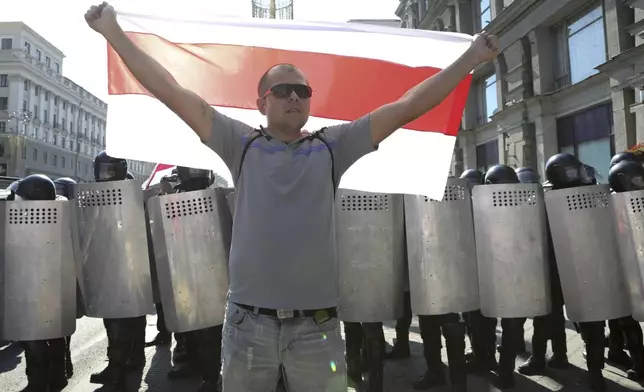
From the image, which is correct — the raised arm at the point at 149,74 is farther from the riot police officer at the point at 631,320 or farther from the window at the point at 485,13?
the window at the point at 485,13

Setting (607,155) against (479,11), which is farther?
(479,11)

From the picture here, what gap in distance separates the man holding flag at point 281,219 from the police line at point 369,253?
1.94 meters

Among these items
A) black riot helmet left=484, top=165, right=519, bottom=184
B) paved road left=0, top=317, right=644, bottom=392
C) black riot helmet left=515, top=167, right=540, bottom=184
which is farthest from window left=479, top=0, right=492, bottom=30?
black riot helmet left=484, top=165, right=519, bottom=184

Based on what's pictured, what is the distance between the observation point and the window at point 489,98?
66.7 feet

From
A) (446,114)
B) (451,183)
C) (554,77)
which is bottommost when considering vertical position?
(451,183)

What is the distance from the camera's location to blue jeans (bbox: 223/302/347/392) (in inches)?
76.9

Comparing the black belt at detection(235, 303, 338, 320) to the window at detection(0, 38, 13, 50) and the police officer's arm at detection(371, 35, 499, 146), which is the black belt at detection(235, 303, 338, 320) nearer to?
the police officer's arm at detection(371, 35, 499, 146)

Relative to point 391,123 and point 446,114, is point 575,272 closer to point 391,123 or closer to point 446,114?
point 446,114

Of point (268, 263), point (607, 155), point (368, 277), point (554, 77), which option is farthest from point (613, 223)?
point (554, 77)

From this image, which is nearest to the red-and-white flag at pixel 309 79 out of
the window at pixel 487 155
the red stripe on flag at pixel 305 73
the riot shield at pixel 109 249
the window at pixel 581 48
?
the red stripe on flag at pixel 305 73

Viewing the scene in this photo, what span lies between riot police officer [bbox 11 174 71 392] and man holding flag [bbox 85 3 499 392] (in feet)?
8.58

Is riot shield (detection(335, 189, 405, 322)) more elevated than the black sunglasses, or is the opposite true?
the black sunglasses

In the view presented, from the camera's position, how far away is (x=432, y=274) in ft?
12.9

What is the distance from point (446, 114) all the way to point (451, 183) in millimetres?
640
